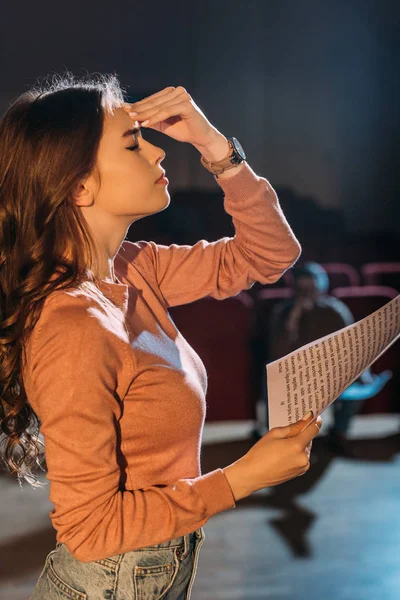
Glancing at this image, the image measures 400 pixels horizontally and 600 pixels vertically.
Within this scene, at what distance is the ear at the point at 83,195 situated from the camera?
104 cm

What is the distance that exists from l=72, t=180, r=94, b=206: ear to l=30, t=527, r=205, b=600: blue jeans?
459 mm

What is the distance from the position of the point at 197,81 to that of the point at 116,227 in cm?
536

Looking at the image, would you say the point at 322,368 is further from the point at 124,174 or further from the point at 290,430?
the point at 124,174

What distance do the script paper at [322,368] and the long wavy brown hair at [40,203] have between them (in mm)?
293

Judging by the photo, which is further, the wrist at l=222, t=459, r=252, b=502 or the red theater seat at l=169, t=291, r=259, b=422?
the red theater seat at l=169, t=291, r=259, b=422

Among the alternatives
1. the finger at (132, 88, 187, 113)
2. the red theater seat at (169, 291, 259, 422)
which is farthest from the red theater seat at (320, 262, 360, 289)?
the finger at (132, 88, 187, 113)

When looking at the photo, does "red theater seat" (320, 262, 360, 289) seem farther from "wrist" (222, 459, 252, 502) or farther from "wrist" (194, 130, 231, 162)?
"wrist" (222, 459, 252, 502)

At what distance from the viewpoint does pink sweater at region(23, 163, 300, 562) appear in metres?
0.88

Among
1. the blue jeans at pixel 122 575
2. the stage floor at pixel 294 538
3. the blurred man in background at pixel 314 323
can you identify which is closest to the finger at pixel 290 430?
the blue jeans at pixel 122 575

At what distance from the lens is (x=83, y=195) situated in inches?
41.2

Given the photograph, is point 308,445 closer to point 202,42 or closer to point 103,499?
point 103,499

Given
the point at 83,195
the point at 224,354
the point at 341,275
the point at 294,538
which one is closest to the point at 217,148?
the point at 83,195

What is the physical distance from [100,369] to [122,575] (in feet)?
0.96

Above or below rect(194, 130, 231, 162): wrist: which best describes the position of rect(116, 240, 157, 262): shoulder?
below
